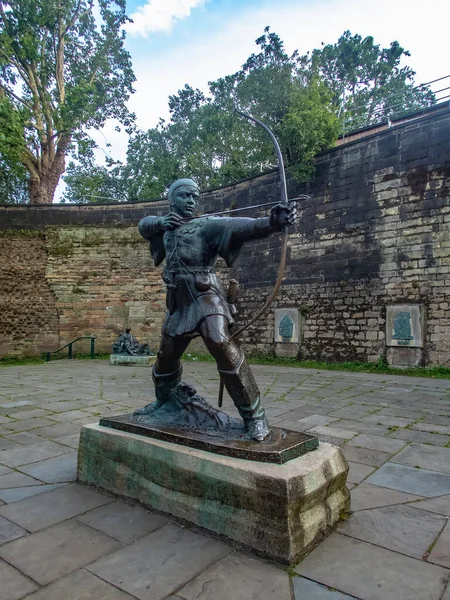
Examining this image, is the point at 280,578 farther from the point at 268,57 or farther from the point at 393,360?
the point at 268,57

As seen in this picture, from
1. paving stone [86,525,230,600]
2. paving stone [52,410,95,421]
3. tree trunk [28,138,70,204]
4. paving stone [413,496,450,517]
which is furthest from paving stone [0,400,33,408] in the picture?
tree trunk [28,138,70,204]

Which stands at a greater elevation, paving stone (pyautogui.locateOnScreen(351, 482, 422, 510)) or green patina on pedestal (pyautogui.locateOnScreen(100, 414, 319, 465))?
green patina on pedestal (pyautogui.locateOnScreen(100, 414, 319, 465))

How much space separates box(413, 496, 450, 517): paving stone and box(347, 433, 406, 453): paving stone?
37.2 inches

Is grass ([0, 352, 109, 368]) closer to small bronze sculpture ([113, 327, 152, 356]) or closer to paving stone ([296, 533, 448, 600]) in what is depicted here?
small bronze sculpture ([113, 327, 152, 356])

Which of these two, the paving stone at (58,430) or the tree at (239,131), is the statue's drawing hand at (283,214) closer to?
the paving stone at (58,430)

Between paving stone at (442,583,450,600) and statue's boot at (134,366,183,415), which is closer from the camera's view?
paving stone at (442,583,450,600)

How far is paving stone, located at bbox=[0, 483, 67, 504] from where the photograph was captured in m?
2.53

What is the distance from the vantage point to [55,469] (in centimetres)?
304

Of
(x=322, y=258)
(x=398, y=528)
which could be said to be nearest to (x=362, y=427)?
(x=398, y=528)

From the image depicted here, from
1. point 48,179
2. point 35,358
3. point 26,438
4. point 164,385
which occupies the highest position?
point 48,179

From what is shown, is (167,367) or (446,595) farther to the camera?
(167,367)

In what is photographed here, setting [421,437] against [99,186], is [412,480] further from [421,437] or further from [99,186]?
[99,186]

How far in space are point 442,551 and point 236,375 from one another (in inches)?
51.2

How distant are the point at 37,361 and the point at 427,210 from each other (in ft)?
37.9
